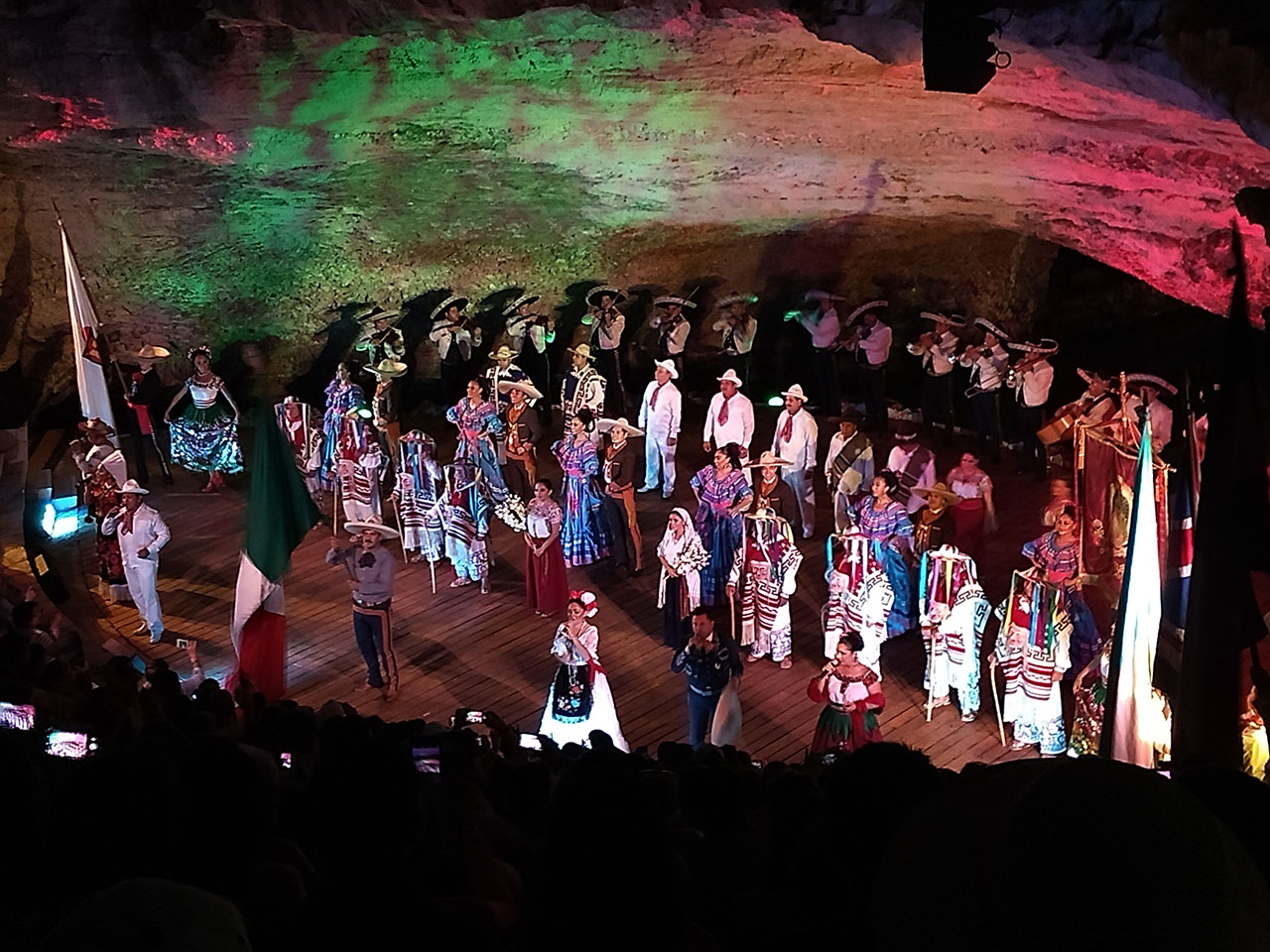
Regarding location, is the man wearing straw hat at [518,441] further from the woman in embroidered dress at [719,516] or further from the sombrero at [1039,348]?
the sombrero at [1039,348]

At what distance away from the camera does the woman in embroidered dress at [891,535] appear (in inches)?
411

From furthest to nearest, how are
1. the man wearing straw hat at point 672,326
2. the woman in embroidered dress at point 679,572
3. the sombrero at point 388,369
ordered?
1. the man wearing straw hat at point 672,326
2. the sombrero at point 388,369
3. the woman in embroidered dress at point 679,572

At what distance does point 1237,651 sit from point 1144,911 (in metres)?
3.91

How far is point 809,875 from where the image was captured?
3.63 metres

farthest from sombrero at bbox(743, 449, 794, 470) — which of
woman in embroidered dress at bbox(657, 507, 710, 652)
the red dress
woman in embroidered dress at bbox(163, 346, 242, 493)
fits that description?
woman in embroidered dress at bbox(163, 346, 242, 493)

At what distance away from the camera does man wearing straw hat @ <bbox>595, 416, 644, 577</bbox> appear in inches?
483

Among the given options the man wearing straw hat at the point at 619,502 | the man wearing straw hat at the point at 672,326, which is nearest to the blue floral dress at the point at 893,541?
the man wearing straw hat at the point at 619,502

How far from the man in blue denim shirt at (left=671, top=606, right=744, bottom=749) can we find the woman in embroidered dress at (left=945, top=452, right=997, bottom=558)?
3324 millimetres

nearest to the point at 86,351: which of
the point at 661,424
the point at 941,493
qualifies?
the point at 661,424

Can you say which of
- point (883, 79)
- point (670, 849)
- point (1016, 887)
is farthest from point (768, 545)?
point (1016, 887)

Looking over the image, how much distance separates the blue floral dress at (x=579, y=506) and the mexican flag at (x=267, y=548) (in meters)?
2.85

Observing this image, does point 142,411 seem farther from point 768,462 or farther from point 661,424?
point 768,462

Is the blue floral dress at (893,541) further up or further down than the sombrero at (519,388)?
further down

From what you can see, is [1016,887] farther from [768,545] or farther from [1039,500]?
[1039,500]
